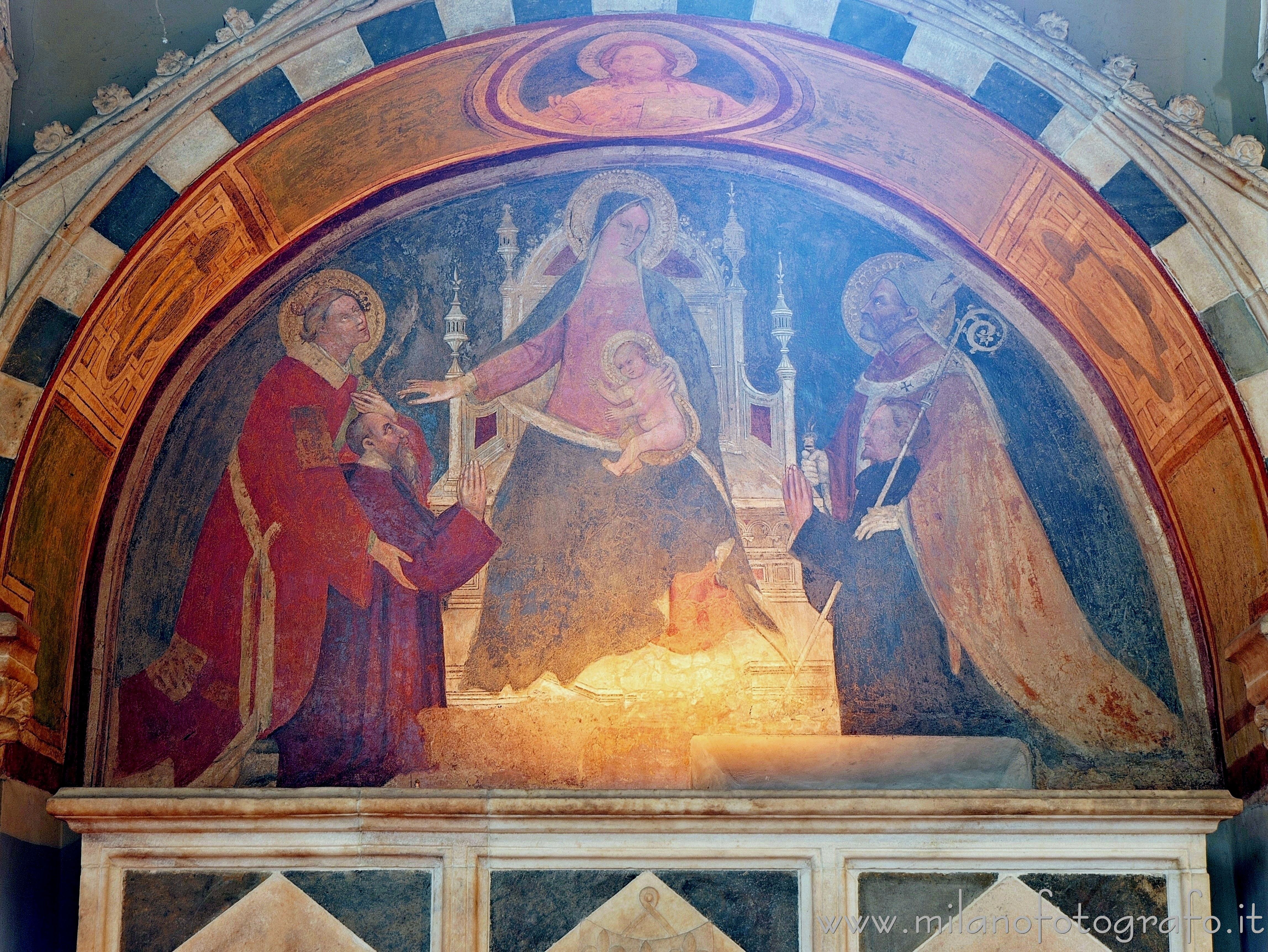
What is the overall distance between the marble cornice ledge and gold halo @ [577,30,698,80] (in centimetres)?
329

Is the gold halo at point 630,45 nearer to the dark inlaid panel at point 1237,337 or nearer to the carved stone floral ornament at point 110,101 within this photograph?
the carved stone floral ornament at point 110,101

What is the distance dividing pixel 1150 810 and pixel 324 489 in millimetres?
3935

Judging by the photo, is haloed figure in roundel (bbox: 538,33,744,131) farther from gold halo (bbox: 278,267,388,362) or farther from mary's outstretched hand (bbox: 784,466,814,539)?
mary's outstretched hand (bbox: 784,466,814,539)

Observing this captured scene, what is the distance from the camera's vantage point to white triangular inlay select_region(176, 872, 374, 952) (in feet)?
23.0

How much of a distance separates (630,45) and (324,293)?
1875 millimetres

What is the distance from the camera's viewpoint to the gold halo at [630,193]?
8.48 meters

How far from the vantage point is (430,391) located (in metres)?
8.23

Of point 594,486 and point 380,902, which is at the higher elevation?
point 594,486

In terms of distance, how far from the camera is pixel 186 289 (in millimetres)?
7816

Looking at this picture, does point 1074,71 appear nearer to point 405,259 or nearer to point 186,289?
point 405,259

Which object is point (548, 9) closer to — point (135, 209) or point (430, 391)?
point (430, 391)

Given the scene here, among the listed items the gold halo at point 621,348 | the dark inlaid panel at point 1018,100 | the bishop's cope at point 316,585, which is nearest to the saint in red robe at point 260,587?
the bishop's cope at point 316,585

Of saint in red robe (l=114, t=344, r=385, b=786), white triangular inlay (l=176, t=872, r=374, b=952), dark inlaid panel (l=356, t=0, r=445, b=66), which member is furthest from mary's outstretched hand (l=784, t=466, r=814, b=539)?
white triangular inlay (l=176, t=872, r=374, b=952)

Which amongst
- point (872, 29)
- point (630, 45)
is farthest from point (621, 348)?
point (872, 29)
